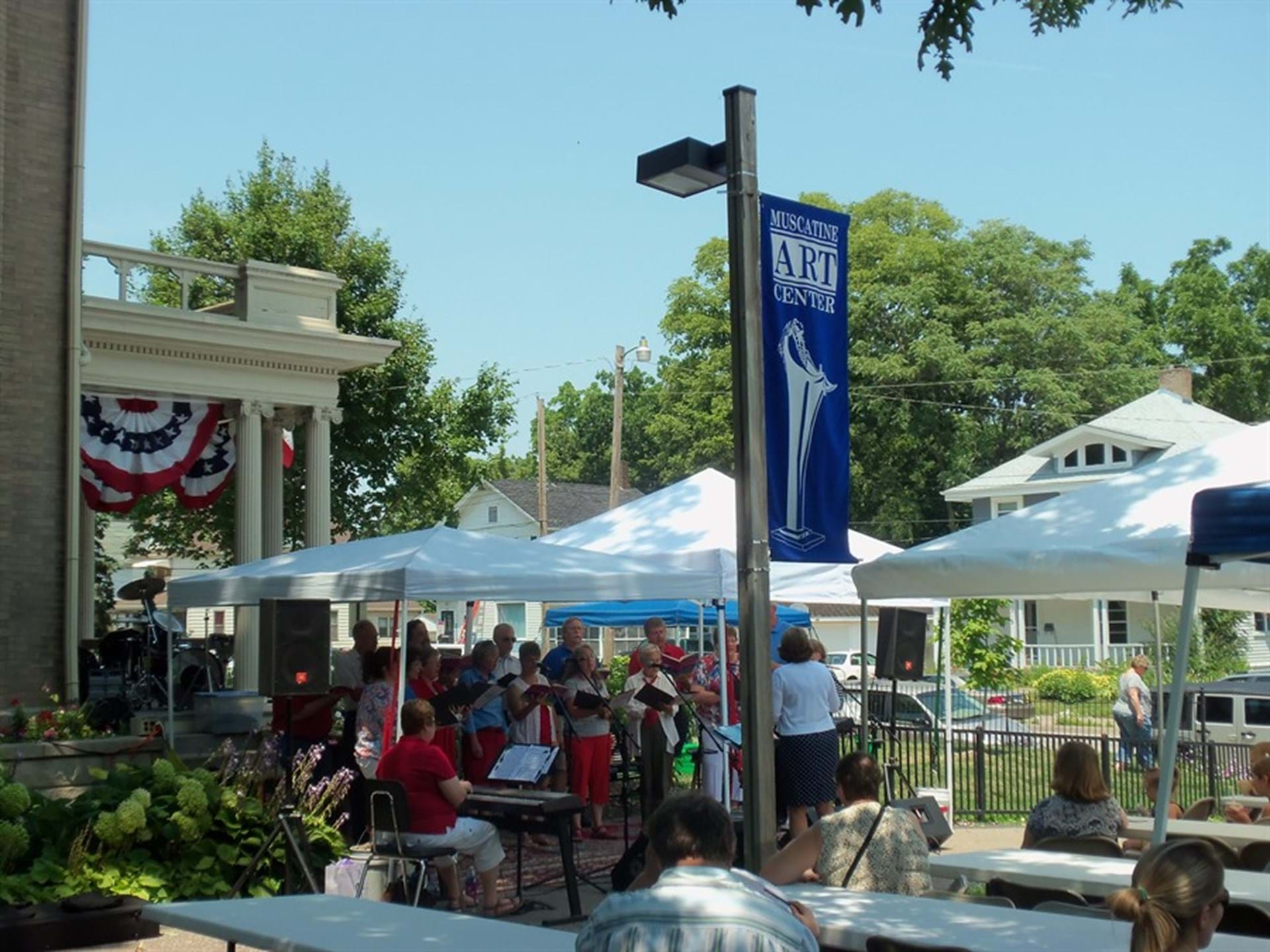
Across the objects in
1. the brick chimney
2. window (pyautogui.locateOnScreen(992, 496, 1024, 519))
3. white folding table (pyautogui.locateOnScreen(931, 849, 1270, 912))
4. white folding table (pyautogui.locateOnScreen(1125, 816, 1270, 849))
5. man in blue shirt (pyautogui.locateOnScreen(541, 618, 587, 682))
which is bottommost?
white folding table (pyautogui.locateOnScreen(1125, 816, 1270, 849))

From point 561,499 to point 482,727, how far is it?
168 ft

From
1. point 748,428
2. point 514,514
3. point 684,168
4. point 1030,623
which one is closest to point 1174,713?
point 748,428

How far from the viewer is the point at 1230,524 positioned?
5621 millimetres

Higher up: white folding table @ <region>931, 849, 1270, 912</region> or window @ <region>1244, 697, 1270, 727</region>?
white folding table @ <region>931, 849, 1270, 912</region>

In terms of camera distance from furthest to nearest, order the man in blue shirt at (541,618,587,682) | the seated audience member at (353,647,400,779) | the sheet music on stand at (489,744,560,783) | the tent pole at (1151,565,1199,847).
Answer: the man in blue shirt at (541,618,587,682) < the seated audience member at (353,647,400,779) < the sheet music on stand at (489,744,560,783) < the tent pole at (1151,565,1199,847)

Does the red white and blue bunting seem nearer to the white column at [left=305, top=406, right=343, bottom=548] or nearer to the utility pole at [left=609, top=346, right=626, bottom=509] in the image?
the white column at [left=305, top=406, right=343, bottom=548]

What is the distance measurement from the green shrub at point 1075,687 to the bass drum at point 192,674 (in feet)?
85.1

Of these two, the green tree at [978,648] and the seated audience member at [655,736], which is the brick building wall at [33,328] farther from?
the green tree at [978,648]

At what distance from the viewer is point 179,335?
66.2ft

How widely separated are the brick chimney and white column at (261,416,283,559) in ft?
127

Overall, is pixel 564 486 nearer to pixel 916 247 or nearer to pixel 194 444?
pixel 916 247

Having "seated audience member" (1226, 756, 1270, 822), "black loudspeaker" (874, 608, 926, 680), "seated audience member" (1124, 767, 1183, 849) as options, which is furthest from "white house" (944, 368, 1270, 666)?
"seated audience member" (1226, 756, 1270, 822)

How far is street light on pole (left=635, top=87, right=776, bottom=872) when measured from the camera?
6188mm

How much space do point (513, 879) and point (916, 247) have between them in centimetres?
4785
